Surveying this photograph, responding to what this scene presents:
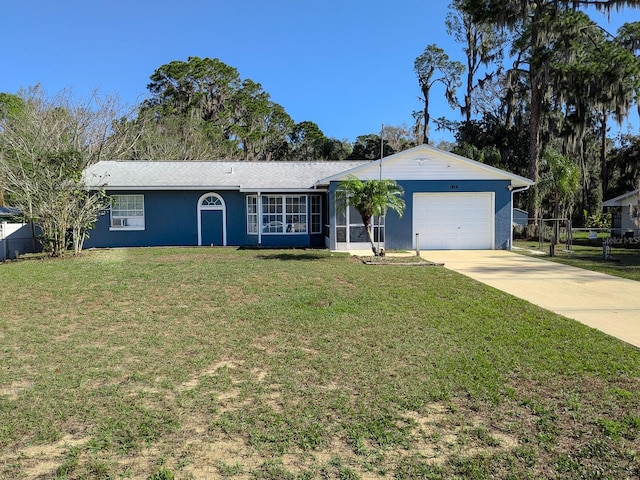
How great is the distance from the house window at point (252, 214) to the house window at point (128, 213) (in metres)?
4.37

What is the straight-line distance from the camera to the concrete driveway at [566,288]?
22.7 feet

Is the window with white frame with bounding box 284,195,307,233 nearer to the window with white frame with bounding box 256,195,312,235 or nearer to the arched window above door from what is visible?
the window with white frame with bounding box 256,195,312,235

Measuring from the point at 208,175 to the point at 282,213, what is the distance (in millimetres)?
4028

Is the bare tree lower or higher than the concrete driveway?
higher

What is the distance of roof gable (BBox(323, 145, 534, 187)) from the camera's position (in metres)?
17.1

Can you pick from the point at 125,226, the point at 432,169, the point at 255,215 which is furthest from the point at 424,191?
the point at 125,226

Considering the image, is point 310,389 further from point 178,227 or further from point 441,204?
point 178,227

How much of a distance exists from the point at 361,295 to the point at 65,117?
18.8 metres

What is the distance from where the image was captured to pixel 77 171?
1523cm

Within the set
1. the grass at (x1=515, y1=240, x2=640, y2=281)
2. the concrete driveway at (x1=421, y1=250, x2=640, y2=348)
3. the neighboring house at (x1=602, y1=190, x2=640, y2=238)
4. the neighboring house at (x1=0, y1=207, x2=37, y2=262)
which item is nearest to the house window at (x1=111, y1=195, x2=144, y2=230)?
the neighboring house at (x1=0, y1=207, x2=37, y2=262)

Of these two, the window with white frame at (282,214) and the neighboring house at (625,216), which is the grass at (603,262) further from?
the window with white frame at (282,214)

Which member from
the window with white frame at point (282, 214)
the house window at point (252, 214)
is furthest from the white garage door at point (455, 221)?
the house window at point (252, 214)

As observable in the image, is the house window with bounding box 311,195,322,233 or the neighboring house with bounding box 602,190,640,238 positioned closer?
the house window with bounding box 311,195,322,233

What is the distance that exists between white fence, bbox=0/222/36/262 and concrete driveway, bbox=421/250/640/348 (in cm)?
1489
